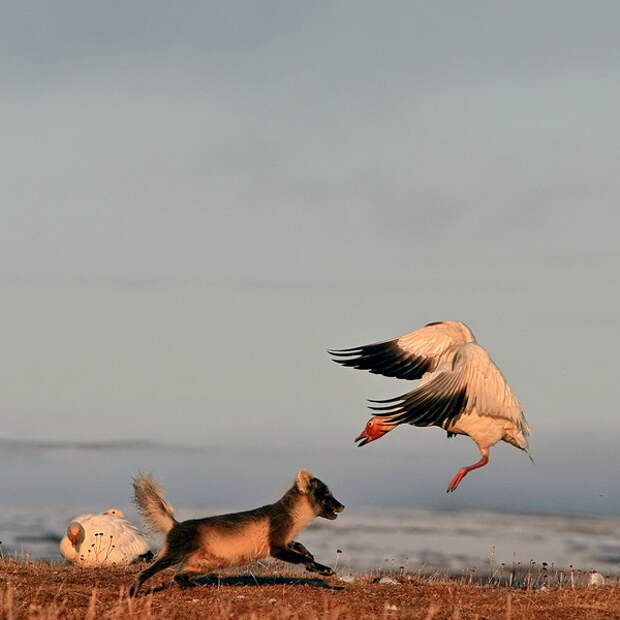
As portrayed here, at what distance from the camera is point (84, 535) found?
572 inches

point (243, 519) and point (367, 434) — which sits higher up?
point (367, 434)

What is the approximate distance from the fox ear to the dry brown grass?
2.99ft

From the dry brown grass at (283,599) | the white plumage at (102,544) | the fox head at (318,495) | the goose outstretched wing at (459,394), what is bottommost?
the dry brown grass at (283,599)

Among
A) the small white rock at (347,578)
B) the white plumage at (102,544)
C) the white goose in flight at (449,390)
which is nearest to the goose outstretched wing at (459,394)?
the white goose in flight at (449,390)

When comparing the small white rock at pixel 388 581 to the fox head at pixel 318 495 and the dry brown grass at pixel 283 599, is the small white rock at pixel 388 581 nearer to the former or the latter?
the dry brown grass at pixel 283 599

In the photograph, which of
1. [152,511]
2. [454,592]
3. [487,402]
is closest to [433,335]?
[487,402]

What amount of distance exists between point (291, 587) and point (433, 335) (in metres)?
5.29

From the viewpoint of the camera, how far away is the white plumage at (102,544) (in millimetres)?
14203

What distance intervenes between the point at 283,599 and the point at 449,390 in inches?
203

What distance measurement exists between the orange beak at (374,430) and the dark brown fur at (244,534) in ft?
14.5

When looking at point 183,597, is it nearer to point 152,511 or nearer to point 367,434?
point 152,511

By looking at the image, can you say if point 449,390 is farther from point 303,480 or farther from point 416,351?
point 303,480

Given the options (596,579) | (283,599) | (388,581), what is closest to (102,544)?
(388,581)

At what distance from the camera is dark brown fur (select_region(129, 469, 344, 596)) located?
10844 millimetres
